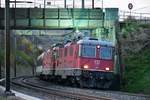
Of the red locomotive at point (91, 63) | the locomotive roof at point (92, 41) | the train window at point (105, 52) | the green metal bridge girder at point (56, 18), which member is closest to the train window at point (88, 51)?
the red locomotive at point (91, 63)

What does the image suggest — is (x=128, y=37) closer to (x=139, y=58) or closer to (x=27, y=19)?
(x=139, y=58)

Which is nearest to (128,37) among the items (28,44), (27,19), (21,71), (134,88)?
(27,19)

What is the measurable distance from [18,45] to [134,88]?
82431 millimetres

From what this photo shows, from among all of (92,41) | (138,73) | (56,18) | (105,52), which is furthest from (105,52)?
(56,18)

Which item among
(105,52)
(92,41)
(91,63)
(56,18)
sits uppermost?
(56,18)

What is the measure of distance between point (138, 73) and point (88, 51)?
26.0 ft

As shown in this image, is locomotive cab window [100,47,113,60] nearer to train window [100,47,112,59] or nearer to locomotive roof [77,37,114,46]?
train window [100,47,112,59]

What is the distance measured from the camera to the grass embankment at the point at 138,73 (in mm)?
42688

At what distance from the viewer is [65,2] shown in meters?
75.6

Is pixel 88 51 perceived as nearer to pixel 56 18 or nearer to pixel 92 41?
pixel 92 41

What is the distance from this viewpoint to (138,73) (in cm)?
4759

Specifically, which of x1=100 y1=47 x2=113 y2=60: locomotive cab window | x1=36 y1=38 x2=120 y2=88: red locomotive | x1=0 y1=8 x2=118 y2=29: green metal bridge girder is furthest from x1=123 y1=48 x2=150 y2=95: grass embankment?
x1=0 y1=8 x2=118 y2=29: green metal bridge girder

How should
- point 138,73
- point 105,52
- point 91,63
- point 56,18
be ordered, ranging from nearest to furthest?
point 91,63, point 105,52, point 138,73, point 56,18

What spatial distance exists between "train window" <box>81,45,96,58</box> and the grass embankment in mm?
3769
